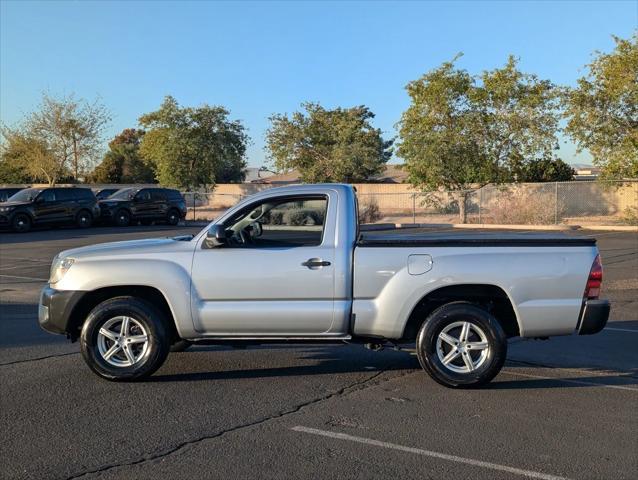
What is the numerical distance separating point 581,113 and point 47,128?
1405 inches

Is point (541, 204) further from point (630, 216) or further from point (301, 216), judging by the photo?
point (301, 216)

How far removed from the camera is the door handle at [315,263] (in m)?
6.40

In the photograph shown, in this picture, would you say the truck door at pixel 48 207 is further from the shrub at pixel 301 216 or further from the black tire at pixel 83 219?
the shrub at pixel 301 216

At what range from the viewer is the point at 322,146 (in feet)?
168

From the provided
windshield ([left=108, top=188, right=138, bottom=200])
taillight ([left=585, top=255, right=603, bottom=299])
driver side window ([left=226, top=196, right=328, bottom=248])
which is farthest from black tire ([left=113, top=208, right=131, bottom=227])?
taillight ([left=585, top=255, right=603, bottom=299])

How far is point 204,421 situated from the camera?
561 cm

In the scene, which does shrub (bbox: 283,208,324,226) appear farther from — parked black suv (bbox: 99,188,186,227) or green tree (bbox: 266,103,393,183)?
green tree (bbox: 266,103,393,183)

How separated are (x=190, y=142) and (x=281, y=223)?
148ft

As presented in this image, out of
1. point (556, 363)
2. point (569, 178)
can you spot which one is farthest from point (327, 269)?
point (569, 178)

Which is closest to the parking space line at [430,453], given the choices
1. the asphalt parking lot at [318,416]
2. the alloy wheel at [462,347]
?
the asphalt parking lot at [318,416]

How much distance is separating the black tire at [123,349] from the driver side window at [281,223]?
41.2 inches

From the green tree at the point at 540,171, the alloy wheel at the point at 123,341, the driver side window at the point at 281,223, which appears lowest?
the alloy wheel at the point at 123,341

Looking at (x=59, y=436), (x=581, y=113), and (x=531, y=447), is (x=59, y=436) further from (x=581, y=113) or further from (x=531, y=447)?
(x=581, y=113)

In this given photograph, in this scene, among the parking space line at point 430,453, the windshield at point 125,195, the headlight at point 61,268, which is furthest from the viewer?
the windshield at point 125,195
